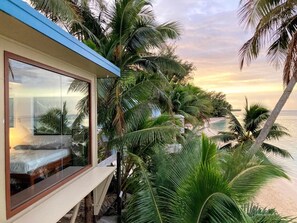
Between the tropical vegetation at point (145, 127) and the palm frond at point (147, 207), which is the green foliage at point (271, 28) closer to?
the tropical vegetation at point (145, 127)

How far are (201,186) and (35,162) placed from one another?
218 centimetres

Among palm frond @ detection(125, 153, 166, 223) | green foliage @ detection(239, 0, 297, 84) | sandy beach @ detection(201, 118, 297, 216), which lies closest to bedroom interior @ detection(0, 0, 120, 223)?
palm frond @ detection(125, 153, 166, 223)

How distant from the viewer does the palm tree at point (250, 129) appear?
42.9 ft

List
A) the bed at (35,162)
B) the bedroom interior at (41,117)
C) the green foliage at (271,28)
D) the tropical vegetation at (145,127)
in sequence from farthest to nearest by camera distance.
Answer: the green foliage at (271,28) → the tropical vegetation at (145,127) → the bed at (35,162) → the bedroom interior at (41,117)

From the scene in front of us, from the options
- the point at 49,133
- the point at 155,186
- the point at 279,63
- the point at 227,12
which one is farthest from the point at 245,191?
the point at 227,12

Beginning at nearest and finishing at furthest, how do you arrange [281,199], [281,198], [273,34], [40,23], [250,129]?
[40,23]
[273,34]
[281,199]
[281,198]
[250,129]

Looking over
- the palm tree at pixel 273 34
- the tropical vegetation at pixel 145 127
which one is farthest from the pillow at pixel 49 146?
the palm tree at pixel 273 34

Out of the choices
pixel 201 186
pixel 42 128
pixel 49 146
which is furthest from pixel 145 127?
pixel 201 186

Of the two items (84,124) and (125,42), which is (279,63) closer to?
(125,42)

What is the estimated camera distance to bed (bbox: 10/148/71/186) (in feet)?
11.0

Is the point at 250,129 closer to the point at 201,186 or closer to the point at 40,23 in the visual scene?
the point at 201,186

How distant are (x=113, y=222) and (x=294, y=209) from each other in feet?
23.7

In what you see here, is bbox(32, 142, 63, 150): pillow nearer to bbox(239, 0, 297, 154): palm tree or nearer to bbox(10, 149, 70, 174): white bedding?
bbox(10, 149, 70, 174): white bedding

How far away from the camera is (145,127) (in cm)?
816
